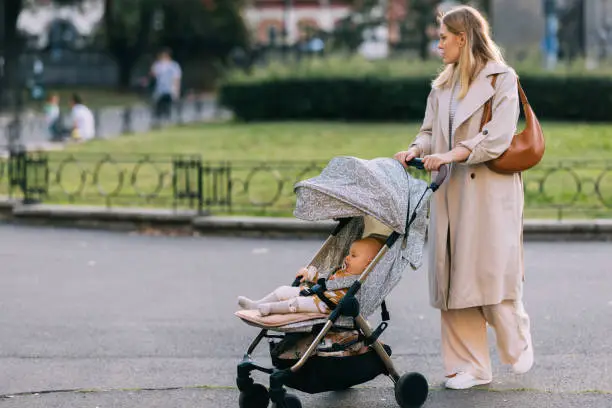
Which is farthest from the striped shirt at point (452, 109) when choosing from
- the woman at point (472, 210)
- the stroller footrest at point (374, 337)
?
the stroller footrest at point (374, 337)

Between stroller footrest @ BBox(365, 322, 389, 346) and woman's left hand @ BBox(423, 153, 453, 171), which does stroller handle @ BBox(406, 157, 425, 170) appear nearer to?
woman's left hand @ BBox(423, 153, 453, 171)

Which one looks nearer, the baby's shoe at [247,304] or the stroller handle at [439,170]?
the baby's shoe at [247,304]

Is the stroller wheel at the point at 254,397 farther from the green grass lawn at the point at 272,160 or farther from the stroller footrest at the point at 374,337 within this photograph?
the green grass lawn at the point at 272,160

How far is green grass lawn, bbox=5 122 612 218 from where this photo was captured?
13477mm

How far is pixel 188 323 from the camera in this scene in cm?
834

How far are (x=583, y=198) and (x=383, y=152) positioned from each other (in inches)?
225

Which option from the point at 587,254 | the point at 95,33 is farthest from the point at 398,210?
the point at 95,33

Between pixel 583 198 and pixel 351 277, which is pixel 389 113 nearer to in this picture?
pixel 583 198

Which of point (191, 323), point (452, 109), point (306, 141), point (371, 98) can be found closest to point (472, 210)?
point (452, 109)

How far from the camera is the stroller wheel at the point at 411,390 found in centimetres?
586

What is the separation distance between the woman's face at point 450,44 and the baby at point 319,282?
1.00 metres

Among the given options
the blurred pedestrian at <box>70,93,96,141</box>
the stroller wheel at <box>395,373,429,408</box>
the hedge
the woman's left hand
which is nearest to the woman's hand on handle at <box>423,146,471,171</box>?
the woman's left hand

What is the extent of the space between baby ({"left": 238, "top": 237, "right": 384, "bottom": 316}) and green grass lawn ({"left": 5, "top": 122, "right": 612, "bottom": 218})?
23.3 feet

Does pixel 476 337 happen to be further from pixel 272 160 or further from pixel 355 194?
pixel 272 160
